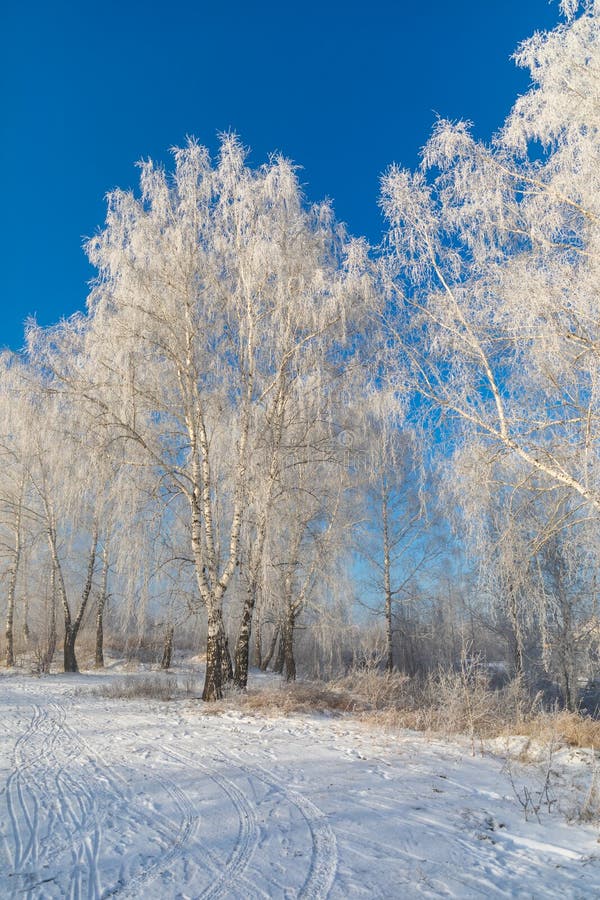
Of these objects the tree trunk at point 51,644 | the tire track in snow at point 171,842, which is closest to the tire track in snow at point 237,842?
the tire track in snow at point 171,842

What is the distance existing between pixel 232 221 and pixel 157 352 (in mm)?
2930

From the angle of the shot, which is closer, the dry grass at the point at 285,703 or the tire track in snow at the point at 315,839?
the tire track in snow at the point at 315,839

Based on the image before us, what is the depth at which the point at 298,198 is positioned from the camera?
33.8 feet

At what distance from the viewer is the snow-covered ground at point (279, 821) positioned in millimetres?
2875

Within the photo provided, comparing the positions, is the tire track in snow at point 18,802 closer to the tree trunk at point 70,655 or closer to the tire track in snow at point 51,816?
the tire track in snow at point 51,816

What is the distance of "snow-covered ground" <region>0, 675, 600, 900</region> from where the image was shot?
2875 mm

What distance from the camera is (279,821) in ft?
12.1

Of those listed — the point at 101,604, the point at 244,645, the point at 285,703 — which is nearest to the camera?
the point at 285,703

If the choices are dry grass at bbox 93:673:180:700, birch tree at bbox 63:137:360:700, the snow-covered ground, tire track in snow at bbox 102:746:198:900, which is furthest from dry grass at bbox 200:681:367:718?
tire track in snow at bbox 102:746:198:900

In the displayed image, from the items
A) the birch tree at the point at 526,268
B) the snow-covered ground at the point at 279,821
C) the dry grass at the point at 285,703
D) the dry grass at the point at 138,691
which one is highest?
the birch tree at the point at 526,268

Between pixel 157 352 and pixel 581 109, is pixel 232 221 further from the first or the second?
pixel 581 109

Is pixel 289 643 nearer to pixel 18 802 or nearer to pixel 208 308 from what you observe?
pixel 208 308

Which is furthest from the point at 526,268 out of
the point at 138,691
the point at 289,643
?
the point at 289,643

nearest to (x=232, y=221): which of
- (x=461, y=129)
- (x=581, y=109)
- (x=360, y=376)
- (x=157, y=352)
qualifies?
(x=157, y=352)
